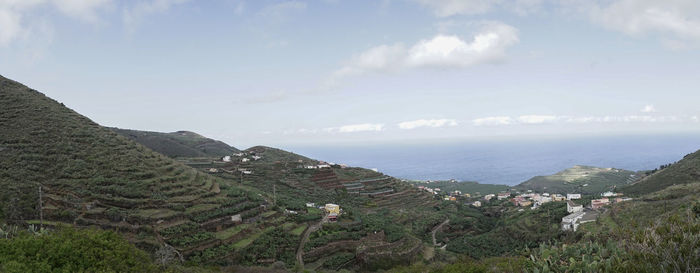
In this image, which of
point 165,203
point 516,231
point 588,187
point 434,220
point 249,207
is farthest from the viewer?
point 588,187

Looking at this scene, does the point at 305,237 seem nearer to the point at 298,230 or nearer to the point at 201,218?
the point at 298,230

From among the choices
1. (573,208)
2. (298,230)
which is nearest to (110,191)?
(298,230)

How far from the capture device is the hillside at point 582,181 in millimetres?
76669

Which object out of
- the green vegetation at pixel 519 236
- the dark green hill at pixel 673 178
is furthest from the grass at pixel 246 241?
the dark green hill at pixel 673 178

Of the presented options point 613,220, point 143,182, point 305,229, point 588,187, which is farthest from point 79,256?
point 588,187

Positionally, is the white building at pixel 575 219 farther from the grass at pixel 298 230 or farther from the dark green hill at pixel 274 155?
the dark green hill at pixel 274 155

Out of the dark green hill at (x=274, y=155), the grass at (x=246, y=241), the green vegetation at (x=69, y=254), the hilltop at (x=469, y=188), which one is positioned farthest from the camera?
the hilltop at (x=469, y=188)

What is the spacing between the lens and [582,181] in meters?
84.2

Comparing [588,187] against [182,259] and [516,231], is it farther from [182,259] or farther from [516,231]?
[182,259]

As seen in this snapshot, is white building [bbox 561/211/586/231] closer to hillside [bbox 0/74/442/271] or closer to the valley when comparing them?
the valley

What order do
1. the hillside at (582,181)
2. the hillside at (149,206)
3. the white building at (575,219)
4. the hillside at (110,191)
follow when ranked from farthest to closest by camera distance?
the hillside at (582,181)
the white building at (575,219)
the hillside at (149,206)
the hillside at (110,191)

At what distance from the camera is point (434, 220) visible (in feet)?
130

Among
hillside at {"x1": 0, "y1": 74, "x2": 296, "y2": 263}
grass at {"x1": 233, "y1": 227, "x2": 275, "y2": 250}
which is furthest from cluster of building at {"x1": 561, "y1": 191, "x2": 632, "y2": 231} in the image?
grass at {"x1": 233, "y1": 227, "x2": 275, "y2": 250}

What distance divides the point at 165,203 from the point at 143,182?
2.75 meters
